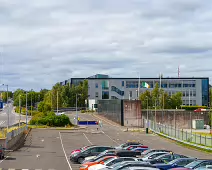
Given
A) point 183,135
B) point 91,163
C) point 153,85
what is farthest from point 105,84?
point 91,163

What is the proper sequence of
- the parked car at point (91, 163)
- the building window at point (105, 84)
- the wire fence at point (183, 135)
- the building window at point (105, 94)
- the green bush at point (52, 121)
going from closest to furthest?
the parked car at point (91, 163), the wire fence at point (183, 135), the green bush at point (52, 121), the building window at point (105, 84), the building window at point (105, 94)

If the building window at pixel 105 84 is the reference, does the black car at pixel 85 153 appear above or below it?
below

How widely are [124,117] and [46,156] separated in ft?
177

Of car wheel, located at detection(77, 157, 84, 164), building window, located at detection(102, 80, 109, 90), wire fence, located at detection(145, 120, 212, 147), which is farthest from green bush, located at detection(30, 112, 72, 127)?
building window, located at detection(102, 80, 109, 90)

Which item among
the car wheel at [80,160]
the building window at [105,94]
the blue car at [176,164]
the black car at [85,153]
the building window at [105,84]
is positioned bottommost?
the car wheel at [80,160]

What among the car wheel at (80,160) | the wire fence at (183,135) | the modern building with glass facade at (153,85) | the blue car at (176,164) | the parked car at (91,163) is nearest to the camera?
the blue car at (176,164)

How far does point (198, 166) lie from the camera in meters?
23.3

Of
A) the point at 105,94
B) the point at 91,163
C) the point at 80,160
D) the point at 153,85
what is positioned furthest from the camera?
the point at 105,94

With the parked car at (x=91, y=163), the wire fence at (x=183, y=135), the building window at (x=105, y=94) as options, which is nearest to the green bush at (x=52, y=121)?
the wire fence at (x=183, y=135)

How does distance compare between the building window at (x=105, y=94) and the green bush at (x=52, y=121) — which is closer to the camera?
the green bush at (x=52, y=121)

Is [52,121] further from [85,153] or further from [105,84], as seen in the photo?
[105,84]

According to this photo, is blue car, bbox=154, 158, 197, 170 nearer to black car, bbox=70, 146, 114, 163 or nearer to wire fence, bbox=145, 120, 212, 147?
black car, bbox=70, 146, 114, 163

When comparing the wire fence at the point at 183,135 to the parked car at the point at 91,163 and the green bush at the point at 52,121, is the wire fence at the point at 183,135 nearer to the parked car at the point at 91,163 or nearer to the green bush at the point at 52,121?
the green bush at the point at 52,121

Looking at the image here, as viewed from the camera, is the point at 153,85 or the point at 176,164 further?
the point at 153,85
